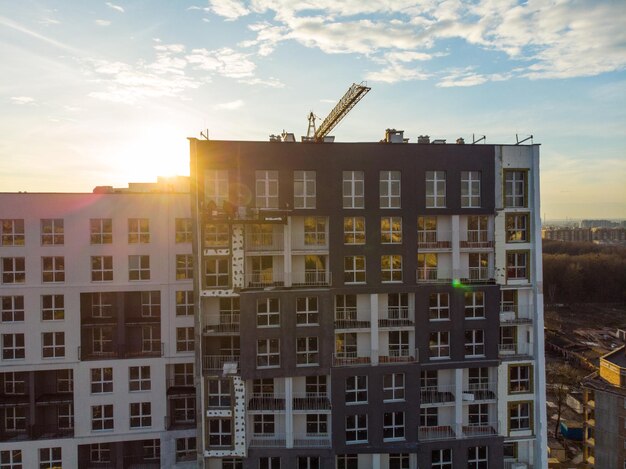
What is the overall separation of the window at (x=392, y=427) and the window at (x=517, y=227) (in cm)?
1583

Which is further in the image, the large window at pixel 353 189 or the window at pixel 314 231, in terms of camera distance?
the window at pixel 314 231

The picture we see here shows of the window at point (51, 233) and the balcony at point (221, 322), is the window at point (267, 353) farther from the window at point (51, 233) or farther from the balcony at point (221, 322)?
the window at point (51, 233)

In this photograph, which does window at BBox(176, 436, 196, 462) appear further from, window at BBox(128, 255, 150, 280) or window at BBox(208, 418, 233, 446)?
window at BBox(128, 255, 150, 280)

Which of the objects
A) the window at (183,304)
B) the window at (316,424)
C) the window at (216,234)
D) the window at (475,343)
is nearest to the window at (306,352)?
the window at (316,424)

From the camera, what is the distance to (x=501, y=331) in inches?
1173

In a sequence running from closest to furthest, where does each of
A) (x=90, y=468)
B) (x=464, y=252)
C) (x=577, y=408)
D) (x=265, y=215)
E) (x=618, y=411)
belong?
(x=265, y=215), (x=464, y=252), (x=90, y=468), (x=618, y=411), (x=577, y=408)

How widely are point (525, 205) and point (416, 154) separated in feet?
31.9

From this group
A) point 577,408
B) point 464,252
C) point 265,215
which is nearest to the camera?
point 265,215

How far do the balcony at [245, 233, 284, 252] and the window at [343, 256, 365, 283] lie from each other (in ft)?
16.5

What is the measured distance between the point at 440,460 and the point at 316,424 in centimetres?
950

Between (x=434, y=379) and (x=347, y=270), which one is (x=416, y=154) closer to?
(x=347, y=270)

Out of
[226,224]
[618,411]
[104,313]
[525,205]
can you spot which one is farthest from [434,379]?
[618,411]

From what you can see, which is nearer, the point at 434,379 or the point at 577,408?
the point at 434,379

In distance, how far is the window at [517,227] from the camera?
2920 cm
